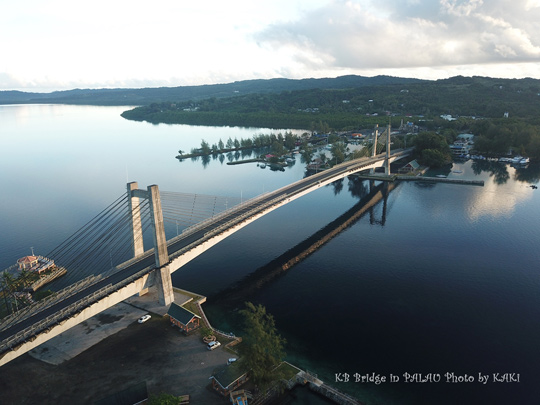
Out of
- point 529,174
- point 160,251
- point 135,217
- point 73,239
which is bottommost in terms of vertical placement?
point 73,239

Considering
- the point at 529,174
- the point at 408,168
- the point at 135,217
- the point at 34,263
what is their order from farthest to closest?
1. the point at 408,168
2. the point at 529,174
3. the point at 34,263
4. the point at 135,217

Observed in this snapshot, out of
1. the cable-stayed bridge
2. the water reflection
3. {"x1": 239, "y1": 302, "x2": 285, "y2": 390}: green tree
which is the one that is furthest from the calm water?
the cable-stayed bridge

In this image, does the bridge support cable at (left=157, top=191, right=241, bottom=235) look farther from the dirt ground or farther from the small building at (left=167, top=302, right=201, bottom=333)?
the dirt ground

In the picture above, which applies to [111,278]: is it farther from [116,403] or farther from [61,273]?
[61,273]

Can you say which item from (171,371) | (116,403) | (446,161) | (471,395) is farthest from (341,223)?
(446,161)

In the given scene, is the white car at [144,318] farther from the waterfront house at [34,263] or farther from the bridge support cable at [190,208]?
the bridge support cable at [190,208]

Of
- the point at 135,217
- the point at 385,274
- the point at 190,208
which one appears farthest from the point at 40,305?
the point at 190,208

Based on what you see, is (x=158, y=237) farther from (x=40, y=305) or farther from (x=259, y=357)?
(x=259, y=357)

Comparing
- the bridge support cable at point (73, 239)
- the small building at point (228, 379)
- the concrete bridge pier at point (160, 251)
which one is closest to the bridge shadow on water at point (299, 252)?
the concrete bridge pier at point (160, 251)
